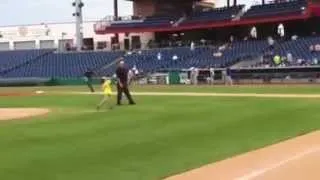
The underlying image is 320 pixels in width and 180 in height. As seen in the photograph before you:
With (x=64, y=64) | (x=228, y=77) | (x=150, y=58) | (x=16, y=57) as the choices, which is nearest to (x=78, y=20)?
(x=64, y=64)

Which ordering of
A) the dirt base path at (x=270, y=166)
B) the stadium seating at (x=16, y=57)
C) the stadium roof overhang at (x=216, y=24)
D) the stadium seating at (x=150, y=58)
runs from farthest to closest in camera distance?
the stadium seating at (x=16, y=57) → the stadium roof overhang at (x=216, y=24) → the stadium seating at (x=150, y=58) → the dirt base path at (x=270, y=166)

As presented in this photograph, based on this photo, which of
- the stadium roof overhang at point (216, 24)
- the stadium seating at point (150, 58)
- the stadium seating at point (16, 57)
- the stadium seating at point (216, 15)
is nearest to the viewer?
the stadium seating at point (150, 58)

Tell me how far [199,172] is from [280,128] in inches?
260

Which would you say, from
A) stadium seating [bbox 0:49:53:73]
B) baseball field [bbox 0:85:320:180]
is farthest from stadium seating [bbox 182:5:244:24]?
baseball field [bbox 0:85:320:180]

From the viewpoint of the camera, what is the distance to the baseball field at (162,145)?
34.7 ft

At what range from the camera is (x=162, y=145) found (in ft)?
45.0

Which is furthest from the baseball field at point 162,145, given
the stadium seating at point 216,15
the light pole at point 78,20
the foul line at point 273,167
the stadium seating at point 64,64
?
the light pole at point 78,20

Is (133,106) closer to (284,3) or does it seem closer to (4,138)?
(4,138)

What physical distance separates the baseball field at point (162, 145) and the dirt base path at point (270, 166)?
15 mm

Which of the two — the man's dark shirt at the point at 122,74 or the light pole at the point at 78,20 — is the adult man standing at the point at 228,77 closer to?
the man's dark shirt at the point at 122,74

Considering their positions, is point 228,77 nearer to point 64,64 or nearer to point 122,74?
point 64,64

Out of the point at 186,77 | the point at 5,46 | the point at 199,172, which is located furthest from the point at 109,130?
the point at 5,46

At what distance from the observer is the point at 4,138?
15.2 m

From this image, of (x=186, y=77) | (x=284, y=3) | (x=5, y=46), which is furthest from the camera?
(x=5, y=46)
